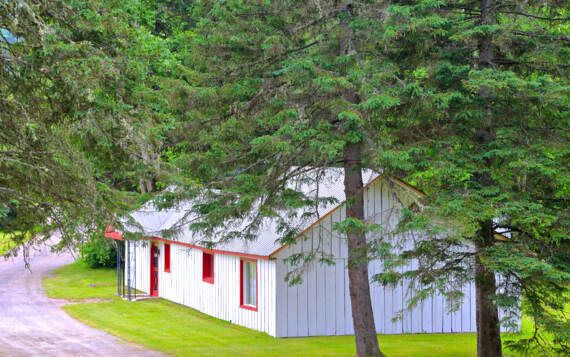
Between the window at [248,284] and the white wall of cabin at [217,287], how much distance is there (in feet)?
0.53

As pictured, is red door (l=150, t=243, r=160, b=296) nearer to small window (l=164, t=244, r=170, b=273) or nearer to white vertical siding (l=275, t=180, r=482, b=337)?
small window (l=164, t=244, r=170, b=273)

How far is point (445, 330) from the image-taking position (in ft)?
65.7

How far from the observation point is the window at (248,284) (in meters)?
19.8

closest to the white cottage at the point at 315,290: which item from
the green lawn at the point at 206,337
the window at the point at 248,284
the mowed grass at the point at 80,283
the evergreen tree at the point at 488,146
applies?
the window at the point at 248,284

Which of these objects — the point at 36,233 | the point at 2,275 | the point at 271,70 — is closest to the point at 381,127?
the point at 271,70

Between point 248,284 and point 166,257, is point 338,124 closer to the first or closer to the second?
point 248,284

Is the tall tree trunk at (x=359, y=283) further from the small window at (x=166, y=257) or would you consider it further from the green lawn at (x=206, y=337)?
the small window at (x=166, y=257)

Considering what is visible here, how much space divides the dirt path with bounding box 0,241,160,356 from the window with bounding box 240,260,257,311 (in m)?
4.01

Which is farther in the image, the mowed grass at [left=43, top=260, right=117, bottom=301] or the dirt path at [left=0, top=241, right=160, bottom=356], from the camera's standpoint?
the mowed grass at [left=43, top=260, right=117, bottom=301]

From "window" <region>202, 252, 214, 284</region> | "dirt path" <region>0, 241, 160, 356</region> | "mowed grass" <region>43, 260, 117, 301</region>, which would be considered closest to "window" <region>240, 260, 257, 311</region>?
"window" <region>202, 252, 214, 284</region>

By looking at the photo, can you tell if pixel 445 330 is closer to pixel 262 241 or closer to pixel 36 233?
pixel 262 241

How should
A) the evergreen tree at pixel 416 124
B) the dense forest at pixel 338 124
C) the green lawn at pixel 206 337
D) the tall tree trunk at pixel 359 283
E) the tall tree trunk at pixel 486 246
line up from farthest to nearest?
the green lawn at pixel 206 337 → the tall tree trunk at pixel 359 283 → the tall tree trunk at pixel 486 246 → the evergreen tree at pixel 416 124 → the dense forest at pixel 338 124

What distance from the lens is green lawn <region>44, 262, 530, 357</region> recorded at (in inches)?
657

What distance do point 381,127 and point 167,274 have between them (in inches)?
591
